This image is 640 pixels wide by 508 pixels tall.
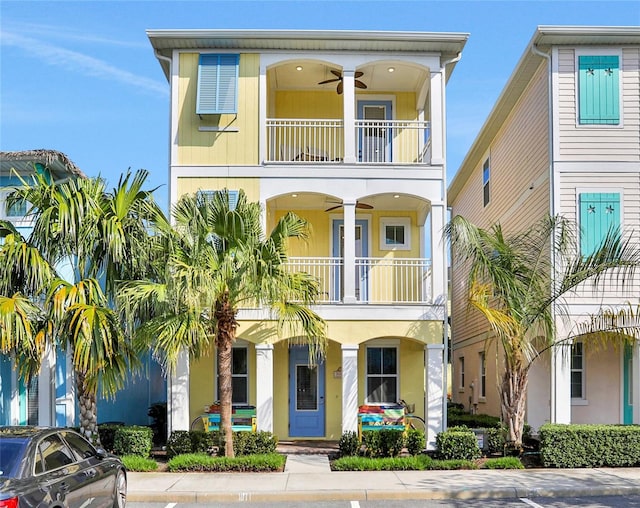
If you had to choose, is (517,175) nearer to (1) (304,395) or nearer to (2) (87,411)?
(1) (304,395)

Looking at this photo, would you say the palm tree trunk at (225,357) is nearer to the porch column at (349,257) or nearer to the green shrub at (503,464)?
the porch column at (349,257)

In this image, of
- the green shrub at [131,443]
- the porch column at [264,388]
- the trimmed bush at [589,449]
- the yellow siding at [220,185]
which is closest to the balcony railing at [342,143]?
the yellow siding at [220,185]

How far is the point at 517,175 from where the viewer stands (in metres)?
19.8

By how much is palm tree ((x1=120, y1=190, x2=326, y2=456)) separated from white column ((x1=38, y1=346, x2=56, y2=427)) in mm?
3032

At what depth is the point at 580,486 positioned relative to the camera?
1190 cm

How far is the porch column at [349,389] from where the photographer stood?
15.6m

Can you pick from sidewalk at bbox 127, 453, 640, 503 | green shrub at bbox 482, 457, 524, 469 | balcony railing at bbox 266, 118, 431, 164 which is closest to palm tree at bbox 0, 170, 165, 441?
sidewalk at bbox 127, 453, 640, 503

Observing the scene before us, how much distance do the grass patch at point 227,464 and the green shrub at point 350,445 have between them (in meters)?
1.59

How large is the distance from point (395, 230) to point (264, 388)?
17.6 feet

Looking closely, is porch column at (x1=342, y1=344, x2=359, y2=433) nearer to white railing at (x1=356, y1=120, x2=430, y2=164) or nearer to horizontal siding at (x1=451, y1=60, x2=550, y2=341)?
horizontal siding at (x1=451, y1=60, x2=550, y2=341)

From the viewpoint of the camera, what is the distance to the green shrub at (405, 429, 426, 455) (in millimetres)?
14781

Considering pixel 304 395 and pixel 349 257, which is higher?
pixel 349 257

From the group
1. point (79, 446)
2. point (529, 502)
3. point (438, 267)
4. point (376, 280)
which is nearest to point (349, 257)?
point (438, 267)

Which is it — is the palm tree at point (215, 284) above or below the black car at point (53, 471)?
above
